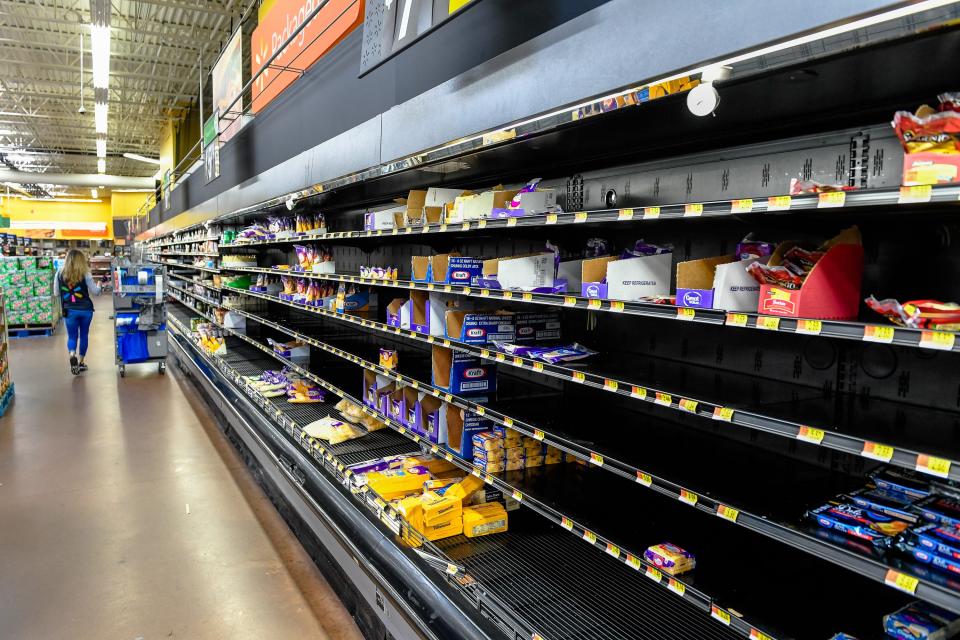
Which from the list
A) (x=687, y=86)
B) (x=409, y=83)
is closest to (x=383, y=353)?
(x=409, y=83)

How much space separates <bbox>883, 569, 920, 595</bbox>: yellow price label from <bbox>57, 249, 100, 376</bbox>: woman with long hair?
933cm

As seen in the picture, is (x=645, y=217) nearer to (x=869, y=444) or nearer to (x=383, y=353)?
(x=869, y=444)

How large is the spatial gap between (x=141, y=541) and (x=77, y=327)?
20.7 feet

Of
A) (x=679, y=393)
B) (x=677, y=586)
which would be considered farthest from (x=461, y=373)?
(x=677, y=586)

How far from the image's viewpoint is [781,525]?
57.4 inches

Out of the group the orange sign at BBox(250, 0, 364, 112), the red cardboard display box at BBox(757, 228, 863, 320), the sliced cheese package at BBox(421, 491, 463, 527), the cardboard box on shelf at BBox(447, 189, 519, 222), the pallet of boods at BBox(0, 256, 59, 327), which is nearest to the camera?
the red cardboard display box at BBox(757, 228, 863, 320)

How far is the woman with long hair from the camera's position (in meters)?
8.30

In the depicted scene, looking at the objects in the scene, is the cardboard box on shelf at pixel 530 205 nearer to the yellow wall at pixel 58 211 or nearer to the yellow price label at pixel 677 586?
the yellow price label at pixel 677 586

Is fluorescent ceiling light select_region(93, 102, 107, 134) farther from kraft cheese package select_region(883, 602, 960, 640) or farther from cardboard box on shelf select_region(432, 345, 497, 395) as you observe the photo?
kraft cheese package select_region(883, 602, 960, 640)

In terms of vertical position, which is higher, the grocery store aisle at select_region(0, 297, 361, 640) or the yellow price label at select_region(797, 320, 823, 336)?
the yellow price label at select_region(797, 320, 823, 336)

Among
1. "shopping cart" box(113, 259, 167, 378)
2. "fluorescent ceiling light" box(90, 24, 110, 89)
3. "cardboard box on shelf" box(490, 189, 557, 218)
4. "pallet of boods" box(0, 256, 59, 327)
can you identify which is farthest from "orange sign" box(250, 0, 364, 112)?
"pallet of boods" box(0, 256, 59, 327)

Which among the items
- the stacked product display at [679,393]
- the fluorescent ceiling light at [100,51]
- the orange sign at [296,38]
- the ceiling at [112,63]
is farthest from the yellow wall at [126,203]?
the stacked product display at [679,393]

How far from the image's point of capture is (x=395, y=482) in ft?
10.1

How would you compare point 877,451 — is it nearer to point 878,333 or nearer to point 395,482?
point 878,333
